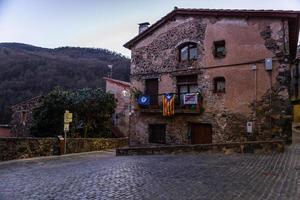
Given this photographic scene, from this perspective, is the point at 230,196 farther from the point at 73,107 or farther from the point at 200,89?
the point at 73,107

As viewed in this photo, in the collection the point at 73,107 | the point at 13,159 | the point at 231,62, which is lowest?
the point at 13,159

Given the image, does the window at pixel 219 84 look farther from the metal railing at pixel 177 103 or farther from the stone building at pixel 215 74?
the metal railing at pixel 177 103

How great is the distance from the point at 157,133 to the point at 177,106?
9.19 feet

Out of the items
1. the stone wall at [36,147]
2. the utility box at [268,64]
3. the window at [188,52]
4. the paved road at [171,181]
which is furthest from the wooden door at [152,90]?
the paved road at [171,181]

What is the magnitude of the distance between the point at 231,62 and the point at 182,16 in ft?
15.2

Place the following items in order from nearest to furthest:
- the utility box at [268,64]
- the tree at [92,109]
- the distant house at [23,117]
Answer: the utility box at [268,64], the tree at [92,109], the distant house at [23,117]

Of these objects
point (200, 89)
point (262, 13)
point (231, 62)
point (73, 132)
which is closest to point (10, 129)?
point (73, 132)

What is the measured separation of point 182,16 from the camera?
2158 cm

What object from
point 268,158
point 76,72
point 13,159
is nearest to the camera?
point 268,158

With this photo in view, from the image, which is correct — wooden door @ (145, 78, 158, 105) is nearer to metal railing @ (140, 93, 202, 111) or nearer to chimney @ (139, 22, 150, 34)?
metal railing @ (140, 93, 202, 111)

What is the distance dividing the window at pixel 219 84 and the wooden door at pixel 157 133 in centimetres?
422

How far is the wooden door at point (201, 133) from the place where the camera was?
66.0 feet

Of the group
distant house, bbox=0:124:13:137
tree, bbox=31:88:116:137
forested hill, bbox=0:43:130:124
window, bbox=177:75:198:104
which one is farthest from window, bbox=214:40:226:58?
forested hill, bbox=0:43:130:124

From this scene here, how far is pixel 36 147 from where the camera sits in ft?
56.6
